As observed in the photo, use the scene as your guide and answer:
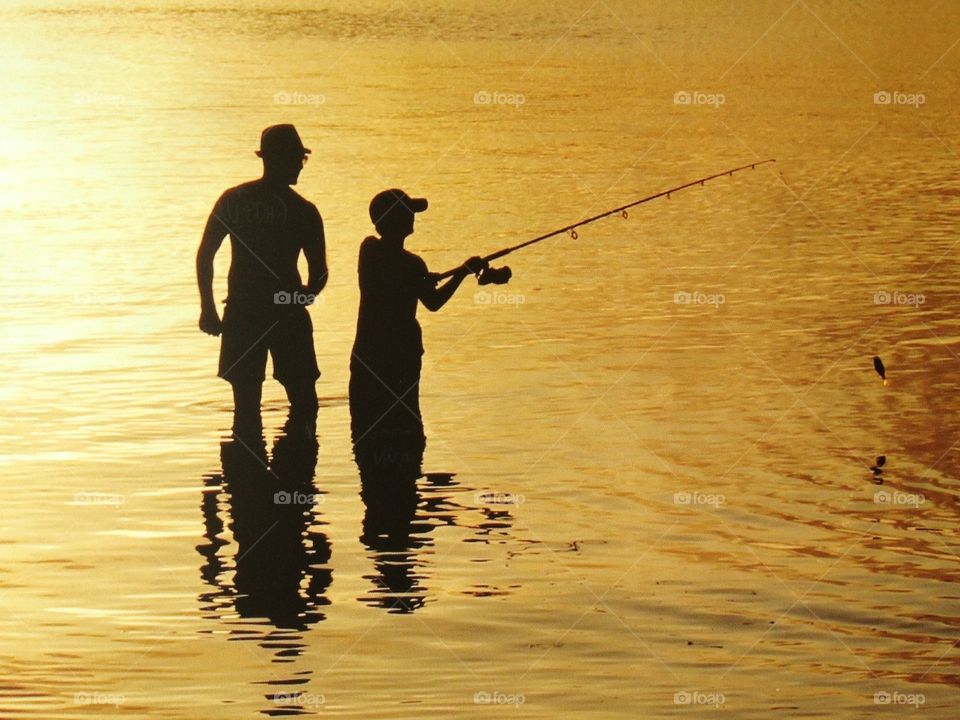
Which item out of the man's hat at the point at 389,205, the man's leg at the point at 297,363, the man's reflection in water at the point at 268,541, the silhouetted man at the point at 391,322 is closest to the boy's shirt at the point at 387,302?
the silhouetted man at the point at 391,322

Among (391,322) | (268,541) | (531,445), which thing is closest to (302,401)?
(391,322)

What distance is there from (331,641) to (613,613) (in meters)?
1.12

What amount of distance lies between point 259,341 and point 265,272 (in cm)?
34

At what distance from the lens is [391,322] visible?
33.5 ft

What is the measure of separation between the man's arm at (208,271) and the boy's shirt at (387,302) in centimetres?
83

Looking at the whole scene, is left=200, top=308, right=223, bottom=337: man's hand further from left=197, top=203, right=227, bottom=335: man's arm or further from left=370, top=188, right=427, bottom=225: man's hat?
left=370, top=188, right=427, bottom=225: man's hat

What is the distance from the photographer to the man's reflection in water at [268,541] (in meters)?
7.66

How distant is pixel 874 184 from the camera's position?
22.6 m

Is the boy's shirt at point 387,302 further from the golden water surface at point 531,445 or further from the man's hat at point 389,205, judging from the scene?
the golden water surface at point 531,445

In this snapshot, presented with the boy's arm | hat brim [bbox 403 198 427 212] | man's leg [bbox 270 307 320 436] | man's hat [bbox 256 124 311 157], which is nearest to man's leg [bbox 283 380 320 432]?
man's leg [bbox 270 307 320 436]

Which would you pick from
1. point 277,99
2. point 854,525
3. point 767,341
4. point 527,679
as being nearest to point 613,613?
point 527,679

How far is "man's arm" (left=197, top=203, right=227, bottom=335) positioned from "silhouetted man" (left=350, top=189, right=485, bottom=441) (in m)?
0.82

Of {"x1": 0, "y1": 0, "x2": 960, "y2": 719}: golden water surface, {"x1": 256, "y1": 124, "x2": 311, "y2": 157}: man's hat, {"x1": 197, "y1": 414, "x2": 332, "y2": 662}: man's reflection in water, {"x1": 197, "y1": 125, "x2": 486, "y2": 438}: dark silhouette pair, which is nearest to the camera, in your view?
{"x1": 0, "y1": 0, "x2": 960, "y2": 719}: golden water surface

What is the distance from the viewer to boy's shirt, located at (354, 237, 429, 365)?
398 inches
